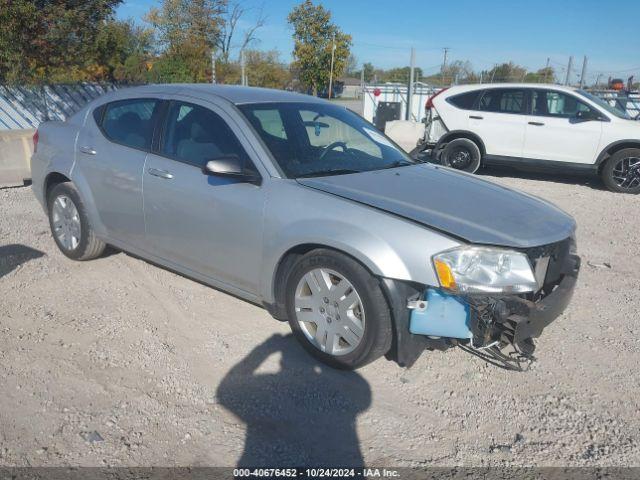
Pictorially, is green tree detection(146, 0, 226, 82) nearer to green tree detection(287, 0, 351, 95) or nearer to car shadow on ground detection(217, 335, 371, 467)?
green tree detection(287, 0, 351, 95)

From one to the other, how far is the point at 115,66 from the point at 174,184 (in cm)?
2759

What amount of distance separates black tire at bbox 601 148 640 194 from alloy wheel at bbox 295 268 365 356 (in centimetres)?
784

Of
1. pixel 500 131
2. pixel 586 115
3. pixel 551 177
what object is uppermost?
pixel 586 115

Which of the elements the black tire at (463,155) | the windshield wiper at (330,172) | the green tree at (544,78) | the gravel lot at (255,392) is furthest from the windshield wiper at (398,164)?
the green tree at (544,78)

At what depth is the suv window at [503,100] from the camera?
9.94 metres

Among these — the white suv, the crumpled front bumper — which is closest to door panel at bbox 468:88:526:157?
the white suv

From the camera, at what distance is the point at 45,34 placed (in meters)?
12.6

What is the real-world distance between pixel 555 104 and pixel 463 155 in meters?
1.86

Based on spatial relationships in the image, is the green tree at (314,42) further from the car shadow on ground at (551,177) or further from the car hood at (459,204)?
the car hood at (459,204)

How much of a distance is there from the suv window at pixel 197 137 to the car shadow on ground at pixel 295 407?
4.40 ft

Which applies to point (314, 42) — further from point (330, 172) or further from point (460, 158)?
point (330, 172)

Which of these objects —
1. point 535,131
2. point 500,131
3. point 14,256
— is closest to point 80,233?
point 14,256

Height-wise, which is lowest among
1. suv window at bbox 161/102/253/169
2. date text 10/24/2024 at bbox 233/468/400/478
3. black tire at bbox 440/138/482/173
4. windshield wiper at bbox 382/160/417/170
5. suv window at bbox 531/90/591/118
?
date text 10/24/2024 at bbox 233/468/400/478

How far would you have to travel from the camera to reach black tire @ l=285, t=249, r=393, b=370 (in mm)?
2967
